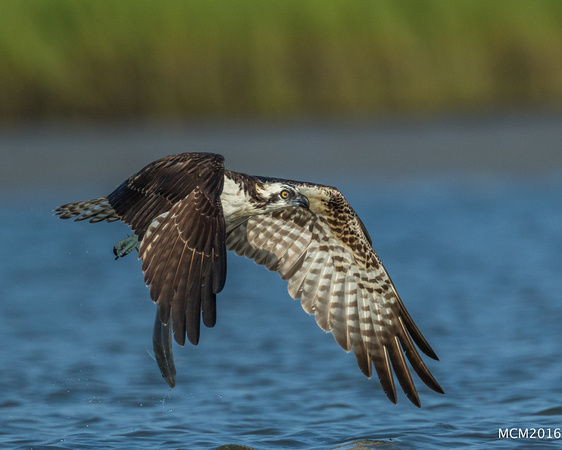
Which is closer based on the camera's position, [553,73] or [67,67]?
[67,67]

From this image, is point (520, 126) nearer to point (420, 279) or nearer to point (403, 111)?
point (403, 111)

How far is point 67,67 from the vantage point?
22562 mm

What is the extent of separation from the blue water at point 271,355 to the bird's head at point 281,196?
1.71 m

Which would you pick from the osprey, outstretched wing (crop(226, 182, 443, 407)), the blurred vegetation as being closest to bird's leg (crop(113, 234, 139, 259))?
the osprey

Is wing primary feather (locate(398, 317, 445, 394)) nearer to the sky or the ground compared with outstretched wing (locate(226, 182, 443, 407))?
nearer to the ground

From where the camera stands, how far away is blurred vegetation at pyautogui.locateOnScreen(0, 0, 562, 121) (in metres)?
22.6

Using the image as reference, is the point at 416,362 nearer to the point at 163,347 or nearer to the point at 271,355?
the point at 163,347

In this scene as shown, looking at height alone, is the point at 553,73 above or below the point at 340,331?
above

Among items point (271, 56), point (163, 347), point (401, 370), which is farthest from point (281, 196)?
point (271, 56)

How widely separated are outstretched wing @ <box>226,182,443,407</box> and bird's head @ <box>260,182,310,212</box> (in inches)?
7.5

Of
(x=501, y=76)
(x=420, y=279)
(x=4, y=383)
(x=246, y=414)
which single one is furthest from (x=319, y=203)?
(x=501, y=76)

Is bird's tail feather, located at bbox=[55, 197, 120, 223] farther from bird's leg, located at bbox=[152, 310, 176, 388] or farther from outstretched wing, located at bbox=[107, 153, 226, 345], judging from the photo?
bird's leg, located at bbox=[152, 310, 176, 388]

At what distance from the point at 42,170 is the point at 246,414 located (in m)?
13.7

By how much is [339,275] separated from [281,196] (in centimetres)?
87
